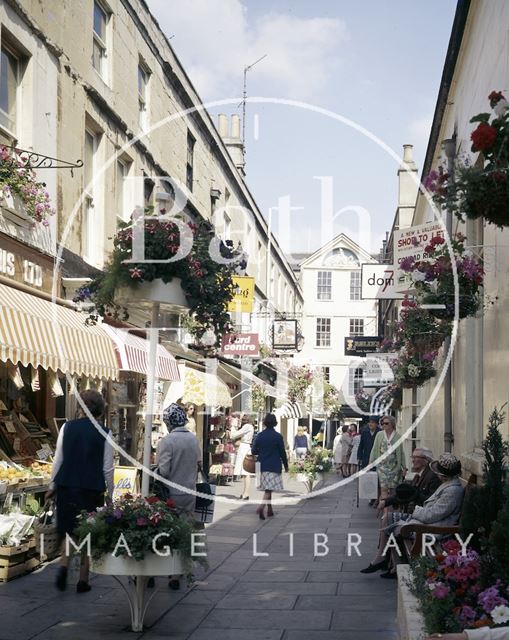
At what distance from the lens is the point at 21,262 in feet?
40.3

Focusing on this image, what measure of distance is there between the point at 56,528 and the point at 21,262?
449cm

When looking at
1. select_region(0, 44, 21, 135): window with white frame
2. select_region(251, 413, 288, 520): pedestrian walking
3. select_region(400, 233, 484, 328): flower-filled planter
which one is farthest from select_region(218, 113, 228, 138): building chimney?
select_region(400, 233, 484, 328): flower-filled planter

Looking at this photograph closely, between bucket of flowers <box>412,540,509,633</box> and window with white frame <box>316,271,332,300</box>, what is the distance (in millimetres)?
54173

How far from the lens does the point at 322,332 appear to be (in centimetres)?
5966

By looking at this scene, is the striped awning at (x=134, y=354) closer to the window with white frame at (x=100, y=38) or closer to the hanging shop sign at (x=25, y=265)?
the hanging shop sign at (x=25, y=265)

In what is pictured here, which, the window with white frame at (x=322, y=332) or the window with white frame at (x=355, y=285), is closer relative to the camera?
the window with white frame at (x=355, y=285)

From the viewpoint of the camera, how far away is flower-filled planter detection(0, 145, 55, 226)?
450 inches

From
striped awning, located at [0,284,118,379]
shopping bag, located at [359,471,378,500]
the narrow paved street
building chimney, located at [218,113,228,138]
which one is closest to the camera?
the narrow paved street

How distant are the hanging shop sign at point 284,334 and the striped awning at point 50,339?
74.9 feet

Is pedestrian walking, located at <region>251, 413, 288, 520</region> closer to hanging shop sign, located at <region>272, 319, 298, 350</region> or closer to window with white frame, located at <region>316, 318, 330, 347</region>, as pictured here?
hanging shop sign, located at <region>272, 319, 298, 350</region>

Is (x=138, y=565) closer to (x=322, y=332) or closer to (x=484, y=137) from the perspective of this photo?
(x=484, y=137)

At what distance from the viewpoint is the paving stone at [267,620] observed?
757cm

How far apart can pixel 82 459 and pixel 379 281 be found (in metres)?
13.7

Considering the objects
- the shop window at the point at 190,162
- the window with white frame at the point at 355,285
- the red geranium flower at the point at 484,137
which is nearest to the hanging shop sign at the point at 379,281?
the shop window at the point at 190,162
